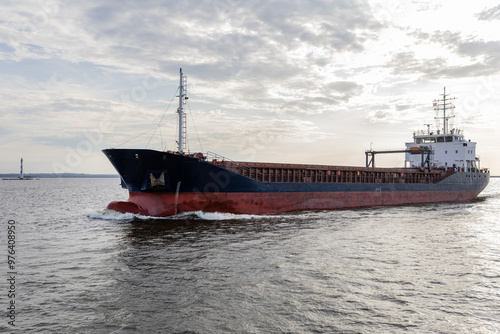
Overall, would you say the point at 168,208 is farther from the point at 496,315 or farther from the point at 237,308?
the point at 496,315

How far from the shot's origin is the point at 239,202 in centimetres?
2583

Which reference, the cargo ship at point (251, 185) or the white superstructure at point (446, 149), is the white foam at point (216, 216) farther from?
the white superstructure at point (446, 149)

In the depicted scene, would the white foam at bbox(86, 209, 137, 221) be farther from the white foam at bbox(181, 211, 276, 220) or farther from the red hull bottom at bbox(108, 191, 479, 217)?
the white foam at bbox(181, 211, 276, 220)

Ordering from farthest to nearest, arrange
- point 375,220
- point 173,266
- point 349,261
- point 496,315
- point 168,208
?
point 375,220 < point 168,208 < point 349,261 < point 173,266 < point 496,315

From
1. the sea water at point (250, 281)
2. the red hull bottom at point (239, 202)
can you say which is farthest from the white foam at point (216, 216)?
the sea water at point (250, 281)

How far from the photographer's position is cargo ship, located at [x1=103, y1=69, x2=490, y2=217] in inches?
922

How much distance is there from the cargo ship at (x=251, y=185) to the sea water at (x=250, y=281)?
3.83 metres

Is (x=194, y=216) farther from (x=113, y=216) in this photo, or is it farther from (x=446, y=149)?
(x=446, y=149)

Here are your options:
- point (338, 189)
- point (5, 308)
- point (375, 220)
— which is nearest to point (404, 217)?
point (375, 220)

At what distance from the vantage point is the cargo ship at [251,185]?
76.8 feet

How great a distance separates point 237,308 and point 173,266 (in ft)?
15.1

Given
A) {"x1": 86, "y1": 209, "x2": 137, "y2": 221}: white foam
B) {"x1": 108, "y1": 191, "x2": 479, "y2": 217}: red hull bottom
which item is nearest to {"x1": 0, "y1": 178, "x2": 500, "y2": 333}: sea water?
{"x1": 108, "y1": 191, "x2": 479, "y2": 217}: red hull bottom

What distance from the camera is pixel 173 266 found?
13.0 meters

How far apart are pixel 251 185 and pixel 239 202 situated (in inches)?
66.9
